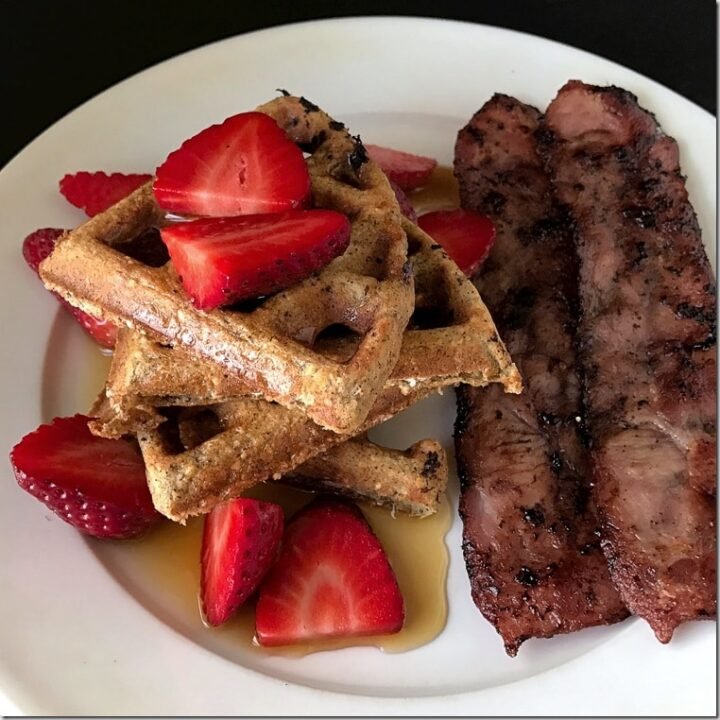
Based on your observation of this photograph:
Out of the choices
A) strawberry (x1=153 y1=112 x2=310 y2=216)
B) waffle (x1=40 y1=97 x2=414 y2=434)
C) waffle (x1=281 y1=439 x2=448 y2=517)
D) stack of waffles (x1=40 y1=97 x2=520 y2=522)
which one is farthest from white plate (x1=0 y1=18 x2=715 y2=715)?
strawberry (x1=153 y1=112 x2=310 y2=216)

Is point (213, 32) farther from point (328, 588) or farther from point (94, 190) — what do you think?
point (328, 588)

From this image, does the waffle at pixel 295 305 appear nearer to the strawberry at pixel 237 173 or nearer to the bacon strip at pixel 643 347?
the strawberry at pixel 237 173

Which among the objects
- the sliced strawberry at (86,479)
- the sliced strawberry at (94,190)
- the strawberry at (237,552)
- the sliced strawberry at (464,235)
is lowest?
the strawberry at (237,552)

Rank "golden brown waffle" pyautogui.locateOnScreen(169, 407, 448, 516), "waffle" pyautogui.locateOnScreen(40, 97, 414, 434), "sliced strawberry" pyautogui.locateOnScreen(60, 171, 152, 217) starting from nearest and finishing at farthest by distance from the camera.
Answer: "waffle" pyautogui.locateOnScreen(40, 97, 414, 434), "golden brown waffle" pyautogui.locateOnScreen(169, 407, 448, 516), "sliced strawberry" pyautogui.locateOnScreen(60, 171, 152, 217)

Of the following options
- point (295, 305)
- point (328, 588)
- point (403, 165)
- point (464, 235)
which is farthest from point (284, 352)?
point (403, 165)

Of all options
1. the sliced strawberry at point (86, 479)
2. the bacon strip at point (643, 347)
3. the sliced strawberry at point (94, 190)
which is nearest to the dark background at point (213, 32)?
the sliced strawberry at point (94, 190)

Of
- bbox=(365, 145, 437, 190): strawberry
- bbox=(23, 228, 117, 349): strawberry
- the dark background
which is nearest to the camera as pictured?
bbox=(23, 228, 117, 349): strawberry

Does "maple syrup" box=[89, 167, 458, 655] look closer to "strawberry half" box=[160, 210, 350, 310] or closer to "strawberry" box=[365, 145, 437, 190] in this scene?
"strawberry half" box=[160, 210, 350, 310]
